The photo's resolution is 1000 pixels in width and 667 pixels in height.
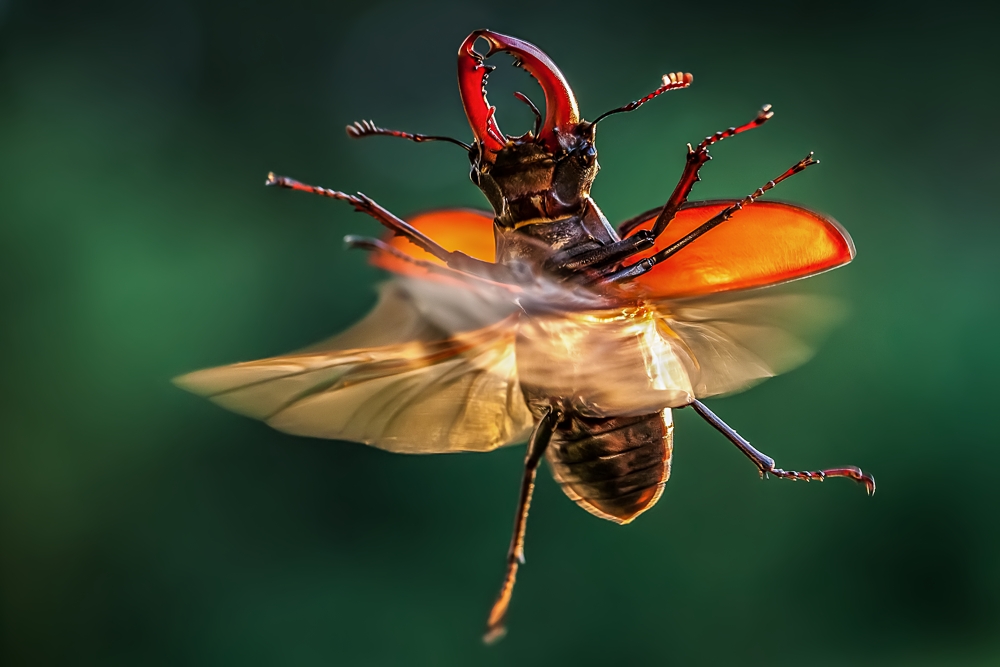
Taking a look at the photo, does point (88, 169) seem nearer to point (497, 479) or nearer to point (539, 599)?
point (497, 479)

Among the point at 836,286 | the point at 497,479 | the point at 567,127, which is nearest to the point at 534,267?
the point at 567,127

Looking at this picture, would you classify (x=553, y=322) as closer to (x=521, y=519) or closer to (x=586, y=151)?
(x=586, y=151)

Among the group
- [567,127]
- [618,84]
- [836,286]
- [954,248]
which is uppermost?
[618,84]

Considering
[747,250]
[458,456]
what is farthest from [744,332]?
[458,456]

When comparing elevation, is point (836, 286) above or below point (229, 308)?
below

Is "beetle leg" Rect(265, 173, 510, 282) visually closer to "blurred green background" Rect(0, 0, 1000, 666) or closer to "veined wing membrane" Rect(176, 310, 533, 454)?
"veined wing membrane" Rect(176, 310, 533, 454)

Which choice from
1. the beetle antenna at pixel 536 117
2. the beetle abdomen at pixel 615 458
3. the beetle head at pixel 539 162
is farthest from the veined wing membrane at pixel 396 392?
the beetle antenna at pixel 536 117

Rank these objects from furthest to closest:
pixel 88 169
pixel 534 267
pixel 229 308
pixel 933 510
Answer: pixel 88 169 → pixel 229 308 → pixel 933 510 → pixel 534 267
